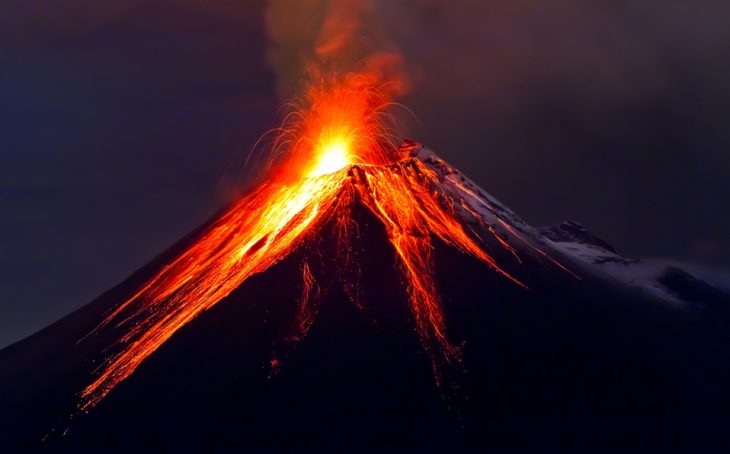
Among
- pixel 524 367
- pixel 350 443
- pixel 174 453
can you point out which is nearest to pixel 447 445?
pixel 350 443

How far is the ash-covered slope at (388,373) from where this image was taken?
128 ft

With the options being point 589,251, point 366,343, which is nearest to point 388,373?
point 366,343

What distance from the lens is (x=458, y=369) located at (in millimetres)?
42281

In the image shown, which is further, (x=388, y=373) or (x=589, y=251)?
(x=589, y=251)

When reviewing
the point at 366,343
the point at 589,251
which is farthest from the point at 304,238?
the point at 589,251

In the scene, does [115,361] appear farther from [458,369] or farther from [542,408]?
[542,408]

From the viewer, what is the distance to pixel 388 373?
41.5 metres

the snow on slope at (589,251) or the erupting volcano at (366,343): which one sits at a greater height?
the snow on slope at (589,251)

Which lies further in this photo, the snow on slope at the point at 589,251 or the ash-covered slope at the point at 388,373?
the snow on slope at the point at 589,251

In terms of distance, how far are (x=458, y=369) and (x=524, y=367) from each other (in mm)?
3202

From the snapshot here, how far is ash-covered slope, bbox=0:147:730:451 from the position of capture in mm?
39156

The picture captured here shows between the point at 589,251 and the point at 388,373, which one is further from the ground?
the point at 589,251

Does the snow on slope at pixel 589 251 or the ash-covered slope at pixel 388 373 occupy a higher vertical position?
the snow on slope at pixel 589 251

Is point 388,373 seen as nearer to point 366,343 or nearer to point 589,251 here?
point 366,343
